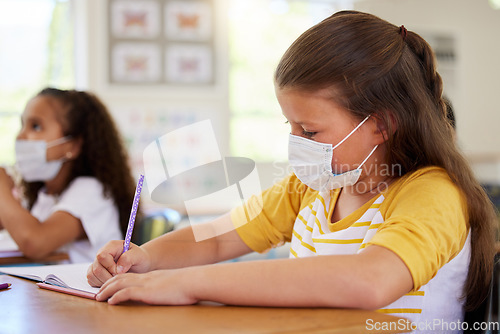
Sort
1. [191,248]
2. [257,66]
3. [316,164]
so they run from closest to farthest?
[316,164], [191,248], [257,66]

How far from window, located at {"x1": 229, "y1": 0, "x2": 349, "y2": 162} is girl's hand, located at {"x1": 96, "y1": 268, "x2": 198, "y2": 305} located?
131 inches

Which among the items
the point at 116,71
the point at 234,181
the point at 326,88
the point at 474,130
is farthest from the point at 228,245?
the point at 474,130

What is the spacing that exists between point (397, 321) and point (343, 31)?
0.54 meters

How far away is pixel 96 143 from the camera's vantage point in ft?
6.95

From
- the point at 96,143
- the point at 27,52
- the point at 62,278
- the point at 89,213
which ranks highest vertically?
the point at 27,52

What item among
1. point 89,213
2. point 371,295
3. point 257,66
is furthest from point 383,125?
point 257,66

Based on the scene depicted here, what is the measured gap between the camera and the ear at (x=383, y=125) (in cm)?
107

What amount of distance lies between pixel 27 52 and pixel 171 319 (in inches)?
137

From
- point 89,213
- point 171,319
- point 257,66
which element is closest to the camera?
point 171,319

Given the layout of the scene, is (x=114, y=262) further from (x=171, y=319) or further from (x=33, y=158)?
(x=33, y=158)

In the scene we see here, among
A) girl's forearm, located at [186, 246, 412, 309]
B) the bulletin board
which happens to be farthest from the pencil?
the bulletin board

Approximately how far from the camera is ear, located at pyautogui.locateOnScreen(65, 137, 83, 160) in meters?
2.11

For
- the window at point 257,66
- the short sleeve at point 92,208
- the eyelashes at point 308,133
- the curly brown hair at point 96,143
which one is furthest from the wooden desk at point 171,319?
the window at point 257,66

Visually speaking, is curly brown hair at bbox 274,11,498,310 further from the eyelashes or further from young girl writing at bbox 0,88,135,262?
young girl writing at bbox 0,88,135,262
